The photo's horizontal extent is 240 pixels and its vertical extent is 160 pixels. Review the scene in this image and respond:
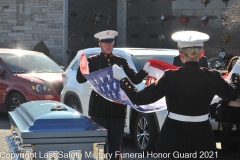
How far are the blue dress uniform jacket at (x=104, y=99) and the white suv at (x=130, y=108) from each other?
1262mm

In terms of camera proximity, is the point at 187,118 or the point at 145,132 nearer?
the point at 187,118

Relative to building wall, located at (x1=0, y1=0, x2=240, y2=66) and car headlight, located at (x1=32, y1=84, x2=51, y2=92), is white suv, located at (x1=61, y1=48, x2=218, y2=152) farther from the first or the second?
building wall, located at (x1=0, y1=0, x2=240, y2=66)

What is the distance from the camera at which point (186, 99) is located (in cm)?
438

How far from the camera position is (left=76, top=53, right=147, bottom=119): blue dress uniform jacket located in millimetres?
6039

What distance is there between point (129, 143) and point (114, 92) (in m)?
4.26

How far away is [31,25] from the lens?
23.9m

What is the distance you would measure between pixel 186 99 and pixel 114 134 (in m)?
1.79

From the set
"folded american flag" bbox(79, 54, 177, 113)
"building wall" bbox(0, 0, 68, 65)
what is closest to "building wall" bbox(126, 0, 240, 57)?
"building wall" bbox(0, 0, 68, 65)

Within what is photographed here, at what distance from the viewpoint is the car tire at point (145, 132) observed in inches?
326

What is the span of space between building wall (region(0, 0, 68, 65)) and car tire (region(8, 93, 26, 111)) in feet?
37.3

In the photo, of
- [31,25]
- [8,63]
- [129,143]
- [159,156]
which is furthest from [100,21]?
[159,156]

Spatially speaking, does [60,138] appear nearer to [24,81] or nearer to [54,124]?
[54,124]

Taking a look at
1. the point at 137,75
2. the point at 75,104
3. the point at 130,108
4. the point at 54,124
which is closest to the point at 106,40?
the point at 137,75

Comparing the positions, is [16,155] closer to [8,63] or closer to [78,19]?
[8,63]
